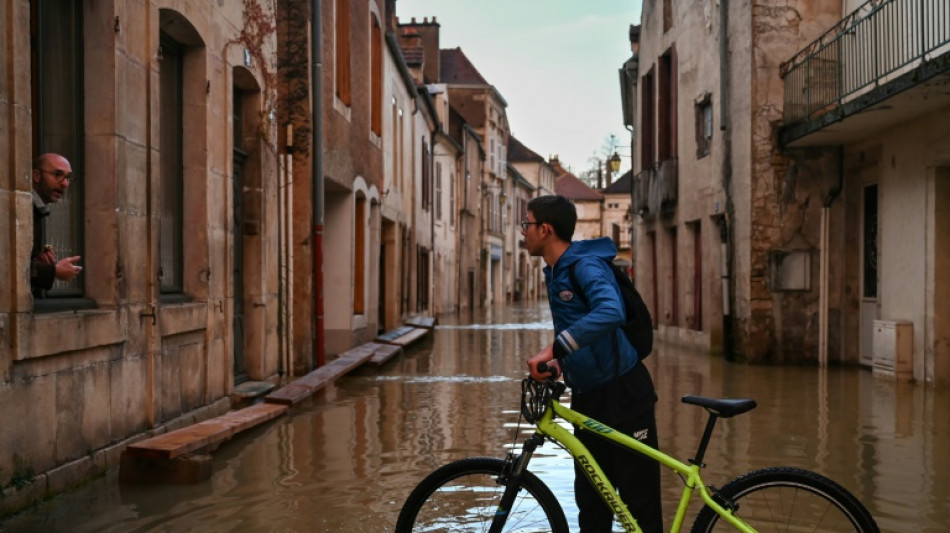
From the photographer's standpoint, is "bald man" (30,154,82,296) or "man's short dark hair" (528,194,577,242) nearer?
"man's short dark hair" (528,194,577,242)

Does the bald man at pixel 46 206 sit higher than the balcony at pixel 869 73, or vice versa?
the balcony at pixel 869 73

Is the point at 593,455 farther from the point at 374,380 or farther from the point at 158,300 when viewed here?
the point at 374,380

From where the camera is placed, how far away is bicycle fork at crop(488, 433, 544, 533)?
12.6 ft

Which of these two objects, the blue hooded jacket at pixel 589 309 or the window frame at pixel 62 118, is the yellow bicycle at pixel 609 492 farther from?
the window frame at pixel 62 118

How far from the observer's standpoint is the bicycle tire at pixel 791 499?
12.0 ft

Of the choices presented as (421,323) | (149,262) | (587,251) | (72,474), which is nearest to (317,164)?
(149,262)

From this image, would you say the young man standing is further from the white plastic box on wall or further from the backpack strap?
the white plastic box on wall

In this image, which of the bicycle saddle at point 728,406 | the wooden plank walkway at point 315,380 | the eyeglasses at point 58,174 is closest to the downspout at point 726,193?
the wooden plank walkway at point 315,380

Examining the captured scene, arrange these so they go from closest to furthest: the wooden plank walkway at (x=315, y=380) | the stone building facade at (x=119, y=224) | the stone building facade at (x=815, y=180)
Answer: the stone building facade at (x=119, y=224)
the wooden plank walkway at (x=315, y=380)
the stone building facade at (x=815, y=180)

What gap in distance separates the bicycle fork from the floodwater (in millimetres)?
1672

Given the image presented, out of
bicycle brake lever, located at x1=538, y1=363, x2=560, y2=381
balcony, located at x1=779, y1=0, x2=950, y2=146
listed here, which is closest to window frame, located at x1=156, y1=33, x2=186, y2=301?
bicycle brake lever, located at x1=538, y1=363, x2=560, y2=381

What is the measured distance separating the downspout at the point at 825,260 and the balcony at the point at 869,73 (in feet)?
2.19

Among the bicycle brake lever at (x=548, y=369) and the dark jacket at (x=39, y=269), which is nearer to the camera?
the bicycle brake lever at (x=548, y=369)

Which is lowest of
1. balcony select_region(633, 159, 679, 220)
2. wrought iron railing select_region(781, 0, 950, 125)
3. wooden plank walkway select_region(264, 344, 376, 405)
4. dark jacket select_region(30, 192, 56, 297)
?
wooden plank walkway select_region(264, 344, 376, 405)
